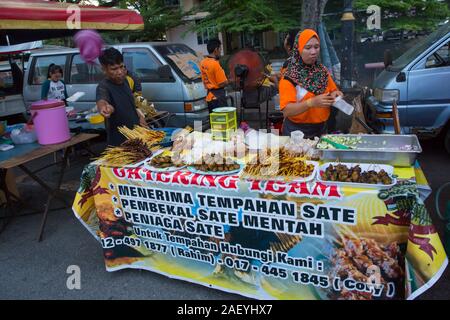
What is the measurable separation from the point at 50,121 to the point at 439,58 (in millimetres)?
4872

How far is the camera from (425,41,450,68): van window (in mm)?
4590

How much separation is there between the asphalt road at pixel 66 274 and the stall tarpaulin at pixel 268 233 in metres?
0.12

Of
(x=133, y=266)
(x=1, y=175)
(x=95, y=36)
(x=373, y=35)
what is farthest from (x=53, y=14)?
(x=373, y=35)

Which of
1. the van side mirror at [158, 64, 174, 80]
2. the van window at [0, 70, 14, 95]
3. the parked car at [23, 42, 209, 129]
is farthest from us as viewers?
the van window at [0, 70, 14, 95]

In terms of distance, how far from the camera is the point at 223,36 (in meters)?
16.7

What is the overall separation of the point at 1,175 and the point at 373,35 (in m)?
12.6

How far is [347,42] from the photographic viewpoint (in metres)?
6.72

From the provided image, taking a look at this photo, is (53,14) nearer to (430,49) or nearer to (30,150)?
(30,150)

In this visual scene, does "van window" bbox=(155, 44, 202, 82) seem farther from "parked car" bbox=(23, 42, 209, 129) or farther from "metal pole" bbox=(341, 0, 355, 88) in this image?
"metal pole" bbox=(341, 0, 355, 88)

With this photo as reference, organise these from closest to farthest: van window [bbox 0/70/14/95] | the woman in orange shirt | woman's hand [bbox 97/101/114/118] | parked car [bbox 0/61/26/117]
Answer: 1. the woman in orange shirt
2. woman's hand [bbox 97/101/114/118]
3. parked car [bbox 0/61/26/117]
4. van window [bbox 0/70/14/95]

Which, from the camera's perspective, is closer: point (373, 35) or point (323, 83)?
point (323, 83)

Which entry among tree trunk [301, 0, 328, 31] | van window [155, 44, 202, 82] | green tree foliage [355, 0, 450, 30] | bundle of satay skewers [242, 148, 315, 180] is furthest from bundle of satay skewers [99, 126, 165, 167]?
green tree foliage [355, 0, 450, 30]

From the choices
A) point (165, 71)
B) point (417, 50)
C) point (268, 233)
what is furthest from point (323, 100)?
point (165, 71)

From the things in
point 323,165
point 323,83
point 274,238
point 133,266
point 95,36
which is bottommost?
point 133,266
